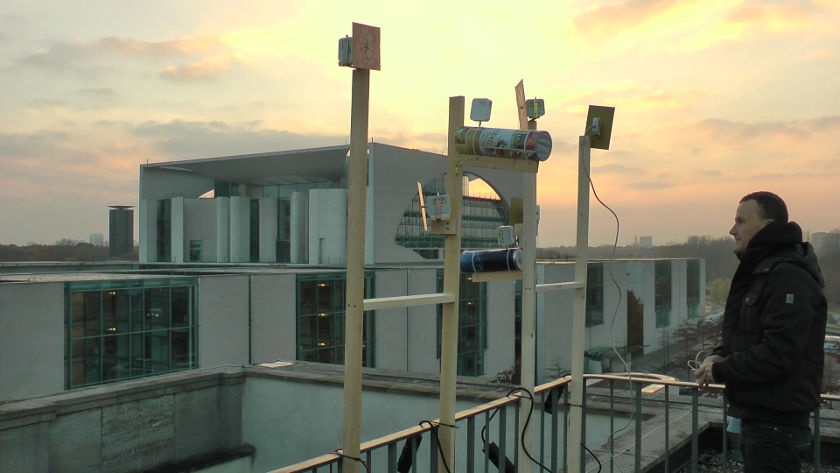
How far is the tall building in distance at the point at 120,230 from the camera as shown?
4938 centimetres

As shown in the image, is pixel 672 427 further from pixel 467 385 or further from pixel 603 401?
pixel 467 385

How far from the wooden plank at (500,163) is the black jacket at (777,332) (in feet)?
3.47

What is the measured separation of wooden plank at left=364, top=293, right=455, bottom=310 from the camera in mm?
2494

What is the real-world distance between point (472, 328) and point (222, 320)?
13160mm

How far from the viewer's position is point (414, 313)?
102ft

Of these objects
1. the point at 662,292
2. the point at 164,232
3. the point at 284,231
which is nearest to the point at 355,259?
the point at 284,231

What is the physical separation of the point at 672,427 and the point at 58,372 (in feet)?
55.4

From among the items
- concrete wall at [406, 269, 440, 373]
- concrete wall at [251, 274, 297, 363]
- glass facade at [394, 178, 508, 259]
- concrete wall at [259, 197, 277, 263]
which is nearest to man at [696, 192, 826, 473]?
concrete wall at [251, 274, 297, 363]

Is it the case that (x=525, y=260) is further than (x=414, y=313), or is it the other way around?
(x=414, y=313)

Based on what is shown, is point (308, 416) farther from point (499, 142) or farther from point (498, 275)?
point (499, 142)

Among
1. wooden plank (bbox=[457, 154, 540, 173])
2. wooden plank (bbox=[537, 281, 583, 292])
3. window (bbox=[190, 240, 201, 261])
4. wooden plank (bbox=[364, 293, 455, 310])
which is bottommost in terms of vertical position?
window (bbox=[190, 240, 201, 261])

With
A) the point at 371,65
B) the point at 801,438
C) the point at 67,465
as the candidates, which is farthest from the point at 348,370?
the point at 67,465

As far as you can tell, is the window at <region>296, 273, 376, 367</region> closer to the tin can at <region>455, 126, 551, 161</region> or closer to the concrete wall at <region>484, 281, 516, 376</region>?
the concrete wall at <region>484, 281, 516, 376</region>

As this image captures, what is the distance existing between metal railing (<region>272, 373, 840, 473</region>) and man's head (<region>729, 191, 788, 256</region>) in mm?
1140
